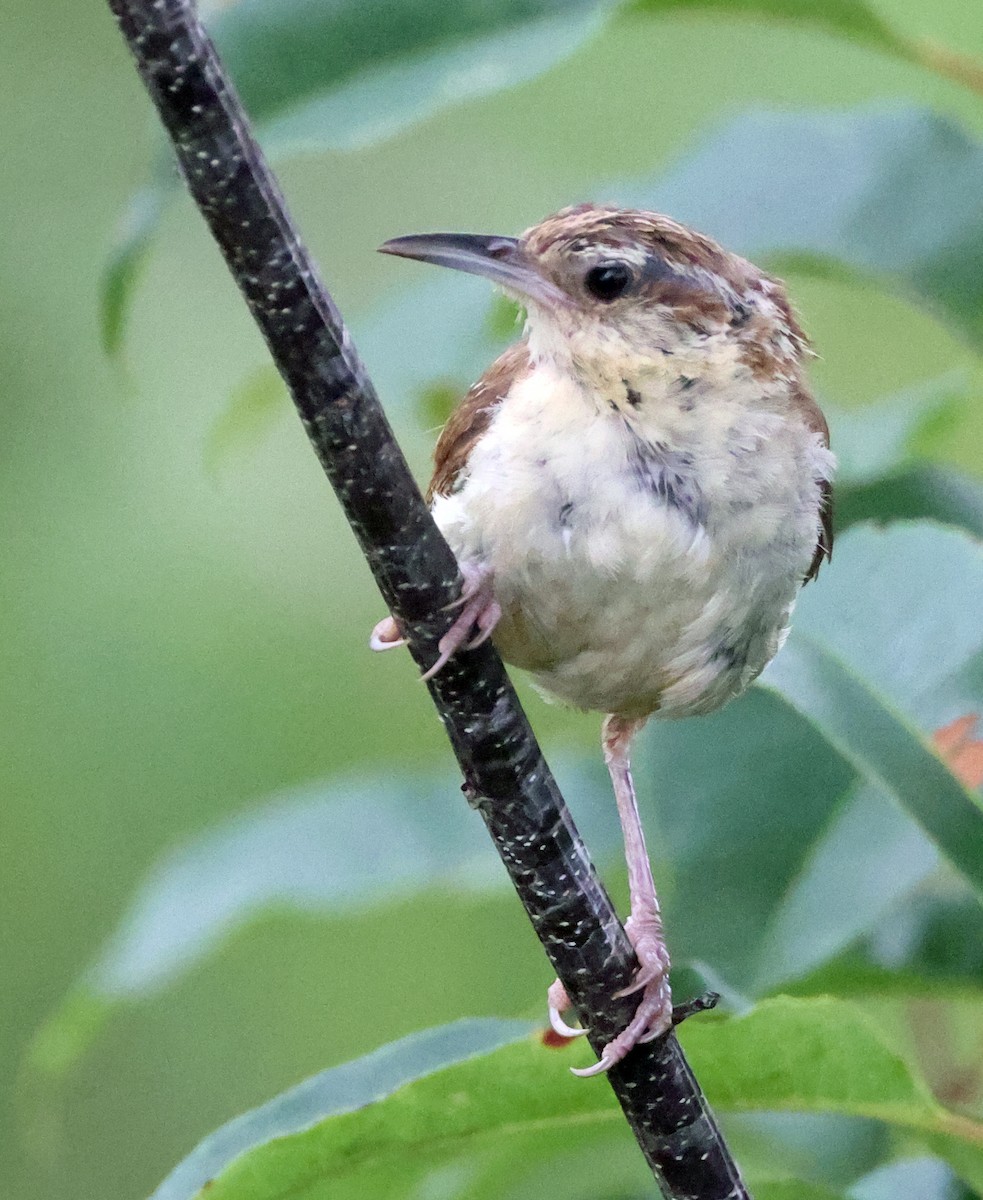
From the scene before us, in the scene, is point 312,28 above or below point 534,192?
above

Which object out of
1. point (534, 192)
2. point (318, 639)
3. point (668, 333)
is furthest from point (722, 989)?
point (534, 192)

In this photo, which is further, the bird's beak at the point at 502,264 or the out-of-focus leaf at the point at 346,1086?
the bird's beak at the point at 502,264

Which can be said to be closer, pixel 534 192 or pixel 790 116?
pixel 790 116

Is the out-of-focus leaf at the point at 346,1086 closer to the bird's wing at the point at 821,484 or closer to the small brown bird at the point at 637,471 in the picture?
the small brown bird at the point at 637,471

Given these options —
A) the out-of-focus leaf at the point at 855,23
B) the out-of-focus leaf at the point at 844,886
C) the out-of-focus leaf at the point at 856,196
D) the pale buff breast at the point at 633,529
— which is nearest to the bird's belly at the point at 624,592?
the pale buff breast at the point at 633,529

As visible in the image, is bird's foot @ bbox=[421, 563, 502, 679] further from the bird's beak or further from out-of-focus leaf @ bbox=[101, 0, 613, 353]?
out-of-focus leaf @ bbox=[101, 0, 613, 353]

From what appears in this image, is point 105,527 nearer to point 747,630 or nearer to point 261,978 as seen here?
point 261,978

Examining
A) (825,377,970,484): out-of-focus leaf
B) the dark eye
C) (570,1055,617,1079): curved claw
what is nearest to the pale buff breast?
the dark eye
